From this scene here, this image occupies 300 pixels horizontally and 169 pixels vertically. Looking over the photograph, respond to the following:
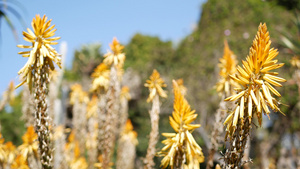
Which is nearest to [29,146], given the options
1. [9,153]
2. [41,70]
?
[9,153]

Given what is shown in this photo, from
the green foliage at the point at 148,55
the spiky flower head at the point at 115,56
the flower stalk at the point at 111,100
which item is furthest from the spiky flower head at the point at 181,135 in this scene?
the green foliage at the point at 148,55

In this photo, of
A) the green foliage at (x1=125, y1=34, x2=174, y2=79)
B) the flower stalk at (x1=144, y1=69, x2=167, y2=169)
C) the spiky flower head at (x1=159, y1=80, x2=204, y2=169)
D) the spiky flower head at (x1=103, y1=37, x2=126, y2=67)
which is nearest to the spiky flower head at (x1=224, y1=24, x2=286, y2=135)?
the spiky flower head at (x1=159, y1=80, x2=204, y2=169)

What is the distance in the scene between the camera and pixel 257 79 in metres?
2.38

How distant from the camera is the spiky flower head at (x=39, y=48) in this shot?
3018mm

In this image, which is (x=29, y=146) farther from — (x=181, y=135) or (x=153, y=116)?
(x=181, y=135)

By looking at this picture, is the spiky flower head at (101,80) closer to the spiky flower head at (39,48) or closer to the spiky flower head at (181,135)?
the spiky flower head at (39,48)

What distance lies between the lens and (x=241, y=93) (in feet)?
7.82

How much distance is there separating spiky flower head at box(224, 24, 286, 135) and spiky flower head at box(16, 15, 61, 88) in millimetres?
1821

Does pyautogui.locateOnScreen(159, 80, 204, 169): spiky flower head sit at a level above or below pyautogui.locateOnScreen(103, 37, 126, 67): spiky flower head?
below

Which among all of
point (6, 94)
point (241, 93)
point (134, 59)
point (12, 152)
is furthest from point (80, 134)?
point (134, 59)

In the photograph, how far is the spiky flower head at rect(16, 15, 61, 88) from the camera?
302 centimetres

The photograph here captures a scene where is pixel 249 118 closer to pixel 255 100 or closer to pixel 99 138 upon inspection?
pixel 255 100

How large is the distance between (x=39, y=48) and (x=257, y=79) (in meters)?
2.10

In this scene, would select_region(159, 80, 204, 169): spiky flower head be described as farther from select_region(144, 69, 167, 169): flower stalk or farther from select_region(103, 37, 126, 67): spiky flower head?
select_region(103, 37, 126, 67): spiky flower head
